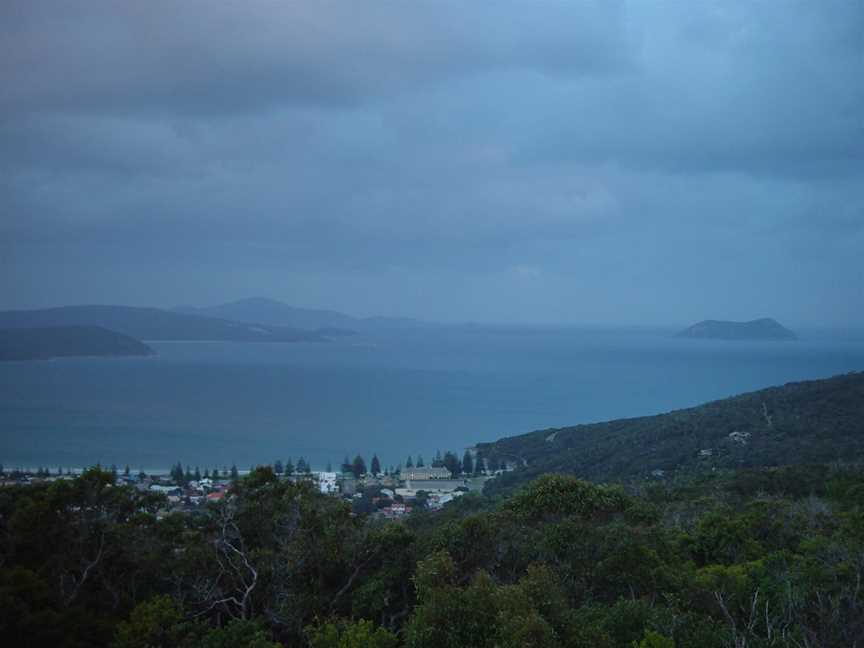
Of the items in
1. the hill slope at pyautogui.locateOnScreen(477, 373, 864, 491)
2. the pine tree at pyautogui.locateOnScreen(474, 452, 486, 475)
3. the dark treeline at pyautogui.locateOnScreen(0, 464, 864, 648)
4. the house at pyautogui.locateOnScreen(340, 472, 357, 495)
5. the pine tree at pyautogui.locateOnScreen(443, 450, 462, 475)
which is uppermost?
the dark treeline at pyautogui.locateOnScreen(0, 464, 864, 648)

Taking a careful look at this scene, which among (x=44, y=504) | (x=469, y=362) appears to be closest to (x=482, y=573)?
(x=44, y=504)

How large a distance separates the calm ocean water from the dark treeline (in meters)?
30.1

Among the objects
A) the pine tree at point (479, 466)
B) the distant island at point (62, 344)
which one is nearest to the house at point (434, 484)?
the pine tree at point (479, 466)

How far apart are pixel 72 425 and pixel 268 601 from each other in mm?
44454

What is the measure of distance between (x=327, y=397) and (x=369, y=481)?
34740 mm

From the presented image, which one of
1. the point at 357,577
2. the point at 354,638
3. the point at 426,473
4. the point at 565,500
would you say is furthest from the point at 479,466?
the point at 354,638

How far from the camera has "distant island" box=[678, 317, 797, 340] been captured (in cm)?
14588

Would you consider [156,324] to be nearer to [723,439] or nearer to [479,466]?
[479,466]

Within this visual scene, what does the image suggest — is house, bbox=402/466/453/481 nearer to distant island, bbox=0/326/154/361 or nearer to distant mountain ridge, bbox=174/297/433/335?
distant island, bbox=0/326/154/361

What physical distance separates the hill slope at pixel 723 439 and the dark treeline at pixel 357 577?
17.7m

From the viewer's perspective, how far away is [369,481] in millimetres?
30188

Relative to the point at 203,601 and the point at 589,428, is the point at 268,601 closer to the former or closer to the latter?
the point at 203,601

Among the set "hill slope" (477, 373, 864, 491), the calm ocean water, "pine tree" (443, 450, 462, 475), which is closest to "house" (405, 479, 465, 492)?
"pine tree" (443, 450, 462, 475)

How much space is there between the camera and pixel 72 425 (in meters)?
45.2
